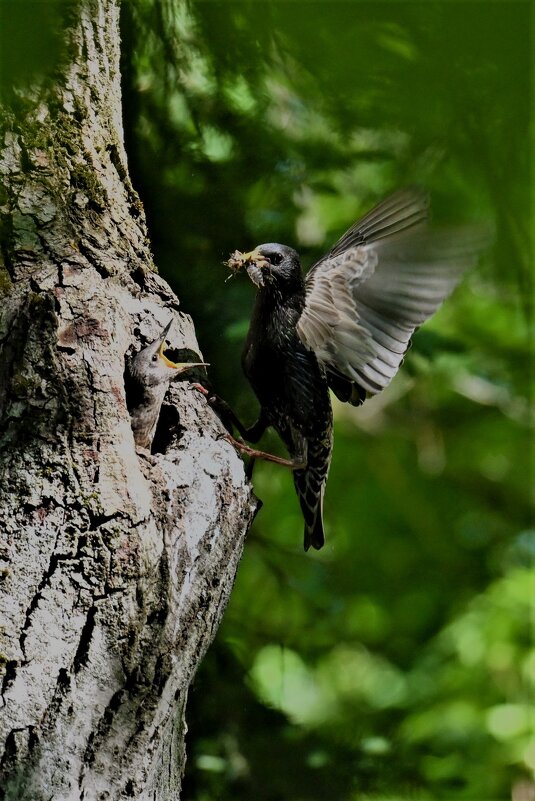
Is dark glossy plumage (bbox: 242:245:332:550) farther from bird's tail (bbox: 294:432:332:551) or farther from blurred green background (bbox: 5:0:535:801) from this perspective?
blurred green background (bbox: 5:0:535:801)

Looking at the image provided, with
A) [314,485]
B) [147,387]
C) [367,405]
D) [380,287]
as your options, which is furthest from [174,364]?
[367,405]

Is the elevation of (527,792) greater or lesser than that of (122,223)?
lesser

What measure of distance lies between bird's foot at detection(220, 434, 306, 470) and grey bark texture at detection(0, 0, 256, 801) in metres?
0.04

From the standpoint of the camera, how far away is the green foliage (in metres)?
1.53

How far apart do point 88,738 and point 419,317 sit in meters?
1.71

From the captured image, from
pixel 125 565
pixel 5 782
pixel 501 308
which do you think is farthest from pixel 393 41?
pixel 501 308

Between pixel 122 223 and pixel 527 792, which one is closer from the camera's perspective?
pixel 122 223

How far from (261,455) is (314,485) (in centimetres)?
82

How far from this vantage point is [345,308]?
294 cm

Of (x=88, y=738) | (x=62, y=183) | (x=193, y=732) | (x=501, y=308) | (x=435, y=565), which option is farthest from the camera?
(x=435, y=565)

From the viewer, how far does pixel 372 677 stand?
5871 mm

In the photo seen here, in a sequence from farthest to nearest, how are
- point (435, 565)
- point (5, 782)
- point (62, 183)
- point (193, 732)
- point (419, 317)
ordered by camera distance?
point (435, 565)
point (193, 732)
point (419, 317)
point (62, 183)
point (5, 782)

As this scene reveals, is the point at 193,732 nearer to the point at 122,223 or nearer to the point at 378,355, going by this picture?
the point at 378,355

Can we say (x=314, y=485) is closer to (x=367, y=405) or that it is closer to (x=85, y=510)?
(x=85, y=510)
